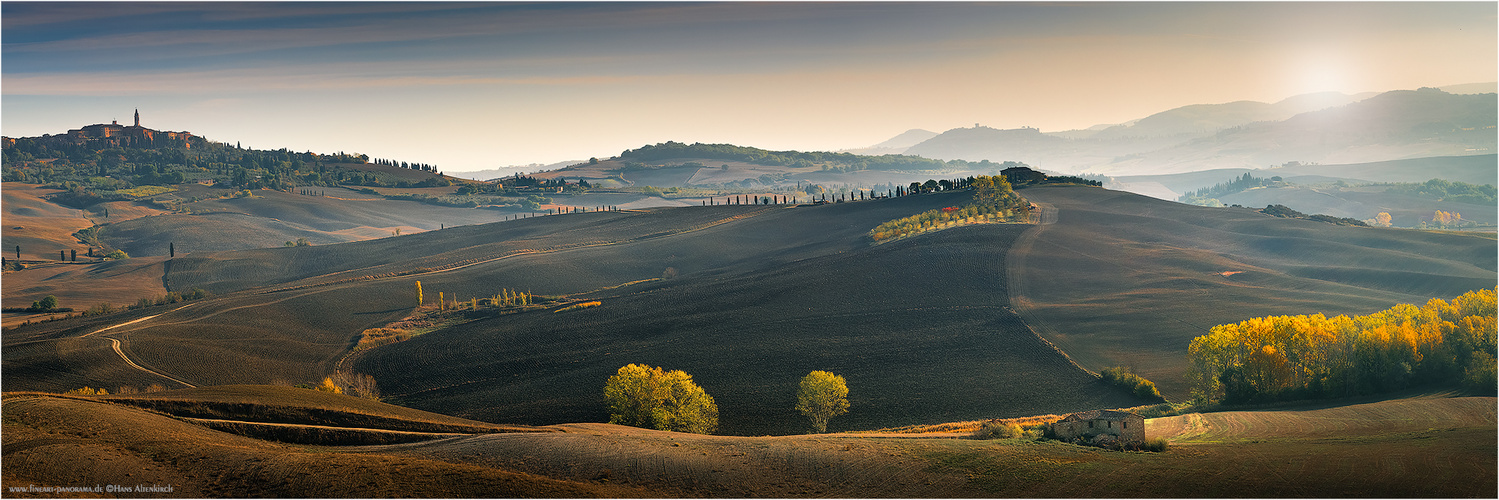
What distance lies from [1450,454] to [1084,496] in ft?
57.2

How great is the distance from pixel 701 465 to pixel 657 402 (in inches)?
921

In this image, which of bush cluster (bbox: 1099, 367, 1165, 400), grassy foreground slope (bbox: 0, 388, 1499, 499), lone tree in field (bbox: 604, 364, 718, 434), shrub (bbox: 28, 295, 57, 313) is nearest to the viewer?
grassy foreground slope (bbox: 0, 388, 1499, 499)

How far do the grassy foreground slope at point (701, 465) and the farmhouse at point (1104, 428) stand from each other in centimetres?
153

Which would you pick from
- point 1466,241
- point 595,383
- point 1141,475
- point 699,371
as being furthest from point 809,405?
point 1466,241

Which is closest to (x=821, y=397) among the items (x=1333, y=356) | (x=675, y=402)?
(x=675, y=402)

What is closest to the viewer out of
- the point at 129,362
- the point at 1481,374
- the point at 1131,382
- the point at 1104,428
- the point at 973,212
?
the point at 1104,428

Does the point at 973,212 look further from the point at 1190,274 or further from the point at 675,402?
the point at 675,402

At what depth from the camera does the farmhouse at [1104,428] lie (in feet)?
129

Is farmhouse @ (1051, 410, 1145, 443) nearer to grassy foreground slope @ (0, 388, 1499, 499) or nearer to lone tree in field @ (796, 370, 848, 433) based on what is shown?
grassy foreground slope @ (0, 388, 1499, 499)

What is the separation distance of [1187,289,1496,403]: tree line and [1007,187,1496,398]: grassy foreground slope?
190 inches

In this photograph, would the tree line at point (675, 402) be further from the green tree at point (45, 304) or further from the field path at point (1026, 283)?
the green tree at point (45, 304)

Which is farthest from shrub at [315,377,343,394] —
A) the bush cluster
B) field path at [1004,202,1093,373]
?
the bush cluster

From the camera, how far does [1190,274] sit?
96.6 m

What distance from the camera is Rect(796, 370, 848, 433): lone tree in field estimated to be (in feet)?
200
